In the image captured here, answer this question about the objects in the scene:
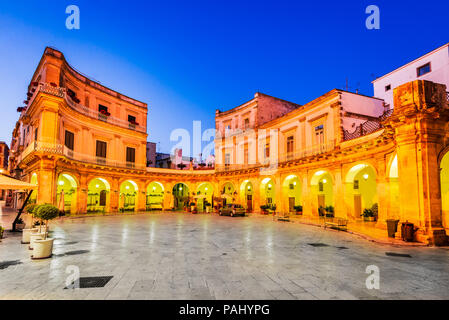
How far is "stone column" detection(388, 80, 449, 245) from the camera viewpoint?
9.70 metres

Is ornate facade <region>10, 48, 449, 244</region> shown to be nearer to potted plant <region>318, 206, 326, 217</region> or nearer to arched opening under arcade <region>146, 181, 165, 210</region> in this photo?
arched opening under arcade <region>146, 181, 165, 210</region>

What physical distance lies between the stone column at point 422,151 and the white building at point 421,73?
11.5 meters

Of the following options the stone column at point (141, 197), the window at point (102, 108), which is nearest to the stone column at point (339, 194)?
the stone column at point (141, 197)

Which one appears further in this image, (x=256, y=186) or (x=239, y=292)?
(x=256, y=186)

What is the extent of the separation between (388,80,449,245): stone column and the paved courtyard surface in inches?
54.1

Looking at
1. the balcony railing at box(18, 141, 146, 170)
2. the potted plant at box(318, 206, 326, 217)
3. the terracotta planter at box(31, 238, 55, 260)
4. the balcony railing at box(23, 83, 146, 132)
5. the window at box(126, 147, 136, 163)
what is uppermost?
the balcony railing at box(23, 83, 146, 132)

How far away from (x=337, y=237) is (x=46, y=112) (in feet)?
68.3


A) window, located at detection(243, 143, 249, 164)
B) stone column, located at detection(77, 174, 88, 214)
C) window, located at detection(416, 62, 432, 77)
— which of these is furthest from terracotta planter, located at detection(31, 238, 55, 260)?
window, located at detection(416, 62, 432, 77)

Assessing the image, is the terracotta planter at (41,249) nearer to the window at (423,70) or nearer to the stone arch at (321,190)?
the stone arch at (321,190)

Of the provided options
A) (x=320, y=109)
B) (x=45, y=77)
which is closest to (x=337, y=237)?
(x=320, y=109)

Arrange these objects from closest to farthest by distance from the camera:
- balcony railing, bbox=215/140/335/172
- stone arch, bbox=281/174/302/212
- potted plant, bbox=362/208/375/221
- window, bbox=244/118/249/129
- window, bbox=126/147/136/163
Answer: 1. potted plant, bbox=362/208/375/221
2. balcony railing, bbox=215/140/335/172
3. stone arch, bbox=281/174/302/212
4. window, bbox=126/147/136/163
5. window, bbox=244/118/249/129

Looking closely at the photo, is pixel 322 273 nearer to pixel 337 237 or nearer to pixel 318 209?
pixel 337 237
